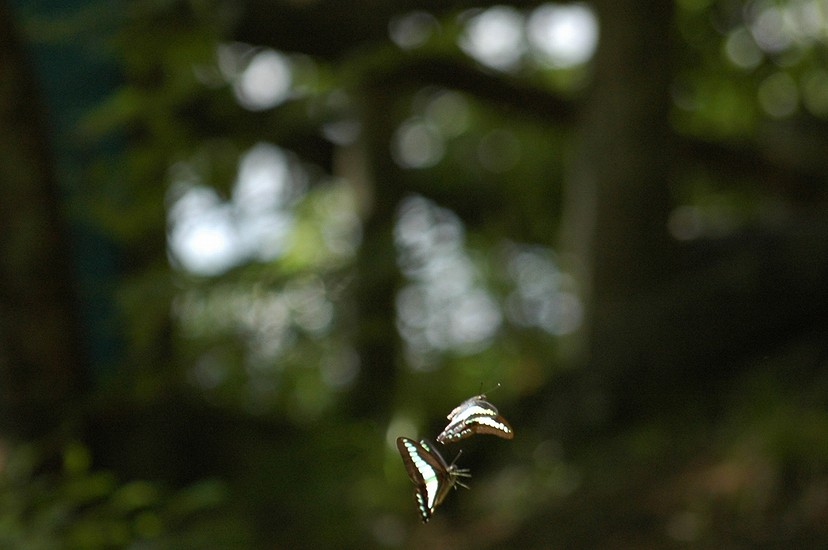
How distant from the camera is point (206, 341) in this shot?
3074mm

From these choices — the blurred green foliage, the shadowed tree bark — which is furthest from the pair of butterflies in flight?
the shadowed tree bark

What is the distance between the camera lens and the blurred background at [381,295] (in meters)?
2.49

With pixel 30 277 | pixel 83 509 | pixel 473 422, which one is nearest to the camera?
pixel 473 422

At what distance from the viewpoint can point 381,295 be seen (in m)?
A: 3.91

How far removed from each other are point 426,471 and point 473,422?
57mm

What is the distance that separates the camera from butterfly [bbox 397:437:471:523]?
70cm

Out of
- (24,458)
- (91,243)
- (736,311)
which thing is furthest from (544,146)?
(24,458)

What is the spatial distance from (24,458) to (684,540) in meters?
1.83

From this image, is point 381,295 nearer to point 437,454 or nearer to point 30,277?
point 30,277

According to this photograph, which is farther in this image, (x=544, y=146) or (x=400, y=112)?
(x=544, y=146)

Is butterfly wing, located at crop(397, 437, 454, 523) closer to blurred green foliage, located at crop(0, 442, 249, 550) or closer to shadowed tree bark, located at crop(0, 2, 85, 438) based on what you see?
blurred green foliage, located at crop(0, 442, 249, 550)

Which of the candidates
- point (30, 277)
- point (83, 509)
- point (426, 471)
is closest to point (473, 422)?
point (426, 471)

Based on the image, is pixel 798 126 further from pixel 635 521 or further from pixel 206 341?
pixel 206 341

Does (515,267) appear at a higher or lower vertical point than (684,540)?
higher
